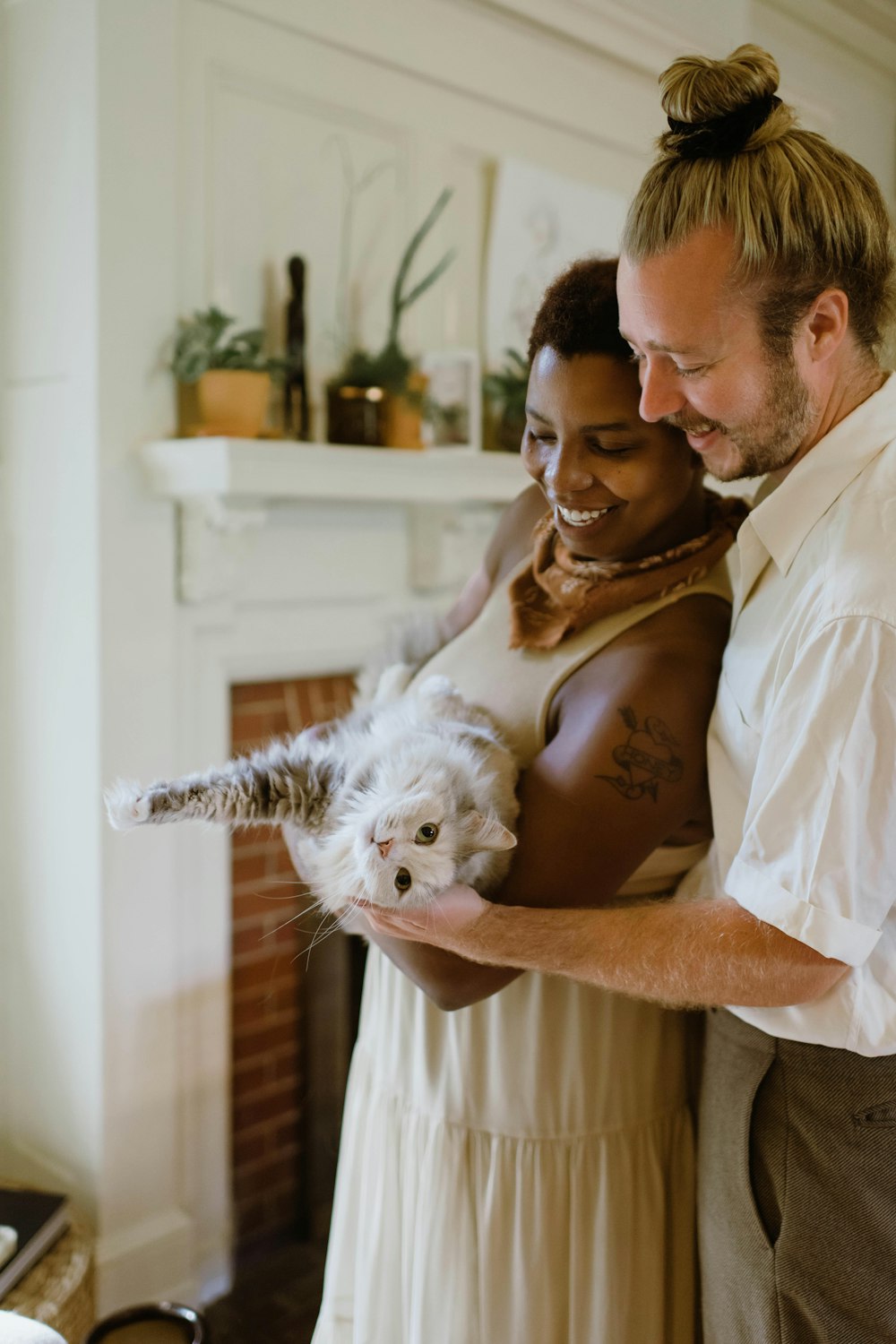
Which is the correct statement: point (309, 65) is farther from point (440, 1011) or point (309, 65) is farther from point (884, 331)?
point (440, 1011)

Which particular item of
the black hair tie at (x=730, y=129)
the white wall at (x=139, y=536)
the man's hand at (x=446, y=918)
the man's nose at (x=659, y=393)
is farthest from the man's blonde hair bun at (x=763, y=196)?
the white wall at (x=139, y=536)

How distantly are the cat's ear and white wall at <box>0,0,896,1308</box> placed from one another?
4.06 feet

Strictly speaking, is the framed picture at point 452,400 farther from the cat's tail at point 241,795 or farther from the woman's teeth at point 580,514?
the cat's tail at point 241,795

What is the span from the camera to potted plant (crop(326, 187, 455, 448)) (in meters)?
2.44

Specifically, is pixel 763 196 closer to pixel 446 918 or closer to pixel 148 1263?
pixel 446 918

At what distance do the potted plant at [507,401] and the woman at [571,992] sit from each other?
1.43m

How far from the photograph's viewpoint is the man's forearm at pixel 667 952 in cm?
101

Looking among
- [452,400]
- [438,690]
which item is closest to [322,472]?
[452,400]

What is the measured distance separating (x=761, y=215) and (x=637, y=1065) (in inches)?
38.9

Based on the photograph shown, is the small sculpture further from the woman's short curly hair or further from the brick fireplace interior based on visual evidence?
the woman's short curly hair

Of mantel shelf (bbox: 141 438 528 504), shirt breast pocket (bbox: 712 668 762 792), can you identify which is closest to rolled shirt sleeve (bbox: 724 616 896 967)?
shirt breast pocket (bbox: 712 668 762 792)

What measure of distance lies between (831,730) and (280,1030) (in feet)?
6.56

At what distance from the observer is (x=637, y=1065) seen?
1.39 metres

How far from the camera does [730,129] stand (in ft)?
3.50
